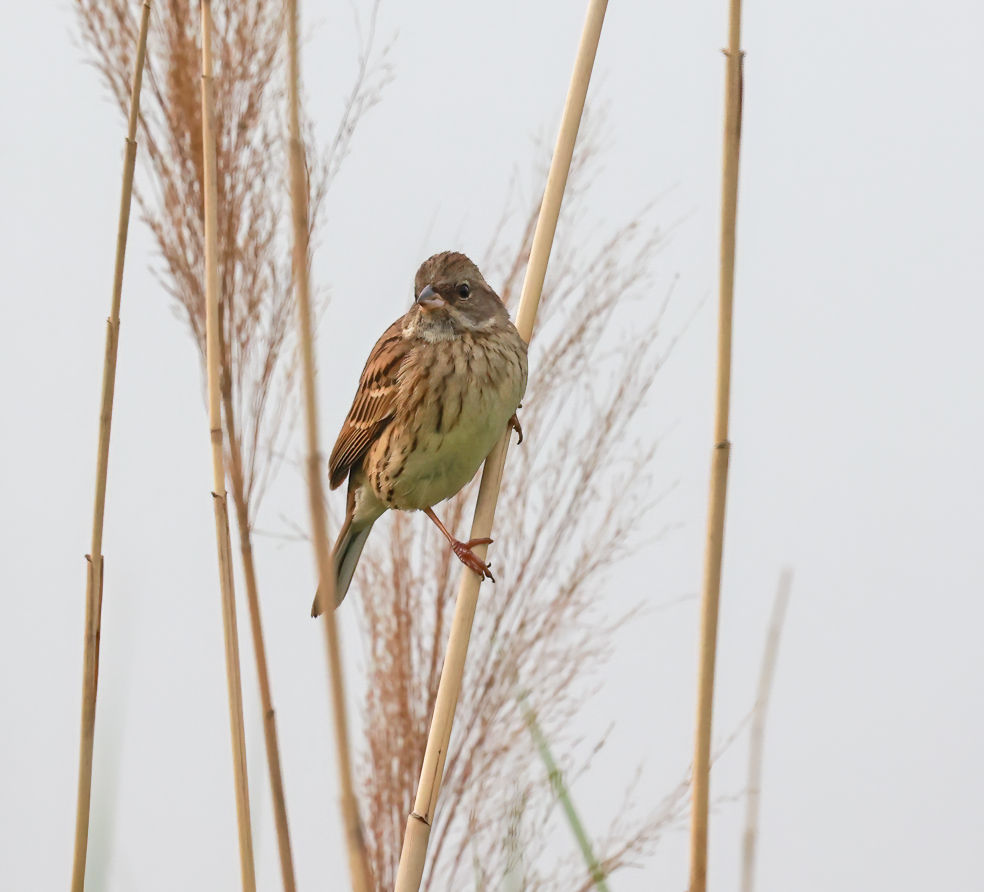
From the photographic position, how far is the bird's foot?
47.6 inches

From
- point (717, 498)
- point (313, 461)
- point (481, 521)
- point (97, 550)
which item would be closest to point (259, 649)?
point (97, 550)

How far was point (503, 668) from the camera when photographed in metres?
1.55

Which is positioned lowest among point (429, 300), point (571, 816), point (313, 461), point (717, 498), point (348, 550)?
point (571, 816)

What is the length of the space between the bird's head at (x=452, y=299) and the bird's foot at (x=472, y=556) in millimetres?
326

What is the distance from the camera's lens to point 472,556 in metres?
1.34

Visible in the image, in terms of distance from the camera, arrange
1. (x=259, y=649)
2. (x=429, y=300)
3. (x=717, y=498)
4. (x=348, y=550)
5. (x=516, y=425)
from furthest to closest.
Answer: (x=348, y=550) → (x=516, y=425) → (x=429, y=300) → (x=259, y=649) → (x=717, y=498)

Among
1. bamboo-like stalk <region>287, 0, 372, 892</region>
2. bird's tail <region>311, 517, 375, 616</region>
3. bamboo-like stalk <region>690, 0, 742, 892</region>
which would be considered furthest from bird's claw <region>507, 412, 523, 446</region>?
bamboo-like stalk <region>287, 0, 372, 892</region>

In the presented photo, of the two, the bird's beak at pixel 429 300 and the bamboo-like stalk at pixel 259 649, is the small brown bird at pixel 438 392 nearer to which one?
the bird's beak at pixel 429 300

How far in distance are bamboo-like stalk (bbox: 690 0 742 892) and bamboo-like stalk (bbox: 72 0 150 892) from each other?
705mm

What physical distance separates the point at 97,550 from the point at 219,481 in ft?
0.61

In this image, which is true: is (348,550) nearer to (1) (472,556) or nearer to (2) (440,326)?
(2) (440,326)

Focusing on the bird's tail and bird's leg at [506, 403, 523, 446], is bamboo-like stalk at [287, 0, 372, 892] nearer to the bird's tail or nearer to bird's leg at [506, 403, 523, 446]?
bird's leg at [506, 403, 523, 446]

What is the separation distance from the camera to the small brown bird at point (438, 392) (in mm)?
1560

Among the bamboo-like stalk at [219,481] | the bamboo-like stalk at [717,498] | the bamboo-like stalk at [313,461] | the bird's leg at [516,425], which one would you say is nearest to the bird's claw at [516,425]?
the bird's leg at [516,425]
